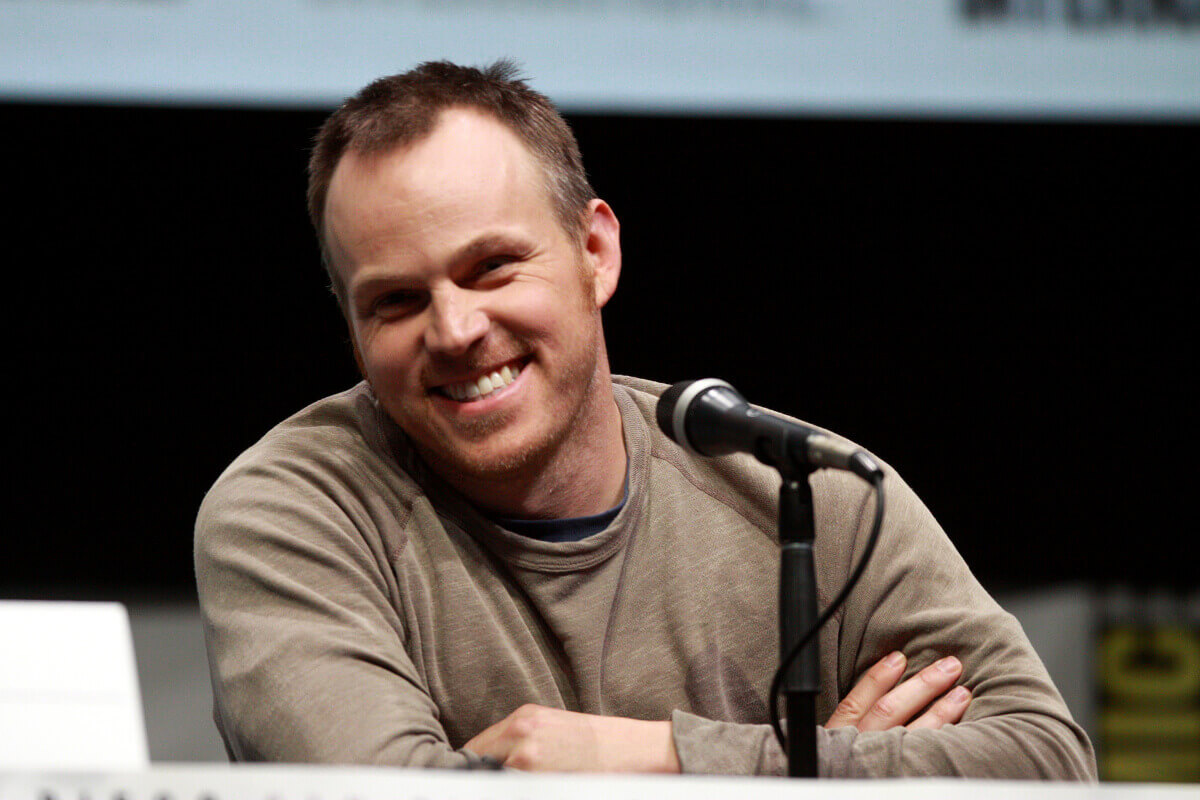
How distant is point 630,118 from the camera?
10.6 feet

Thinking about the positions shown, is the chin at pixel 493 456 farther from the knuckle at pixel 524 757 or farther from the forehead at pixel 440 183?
A: the knuckle at pixel 524 757

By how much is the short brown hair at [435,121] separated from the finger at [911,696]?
887 millimetres

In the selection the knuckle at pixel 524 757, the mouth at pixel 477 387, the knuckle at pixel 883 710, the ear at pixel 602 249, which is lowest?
the knuckle at pixel 883 710

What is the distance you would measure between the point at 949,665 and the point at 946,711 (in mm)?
82

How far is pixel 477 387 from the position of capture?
1902 millimetres

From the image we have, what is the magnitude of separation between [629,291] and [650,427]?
124 cm

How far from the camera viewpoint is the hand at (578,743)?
5.30 feet

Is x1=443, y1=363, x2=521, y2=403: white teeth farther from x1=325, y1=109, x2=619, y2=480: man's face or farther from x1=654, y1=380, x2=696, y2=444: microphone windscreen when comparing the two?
x1=654, y1=380, x2=696, y2=444: microphone windscreen

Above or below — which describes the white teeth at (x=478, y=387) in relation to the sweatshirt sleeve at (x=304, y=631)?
above

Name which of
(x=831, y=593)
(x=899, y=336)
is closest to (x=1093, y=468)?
(x=899, y=336)

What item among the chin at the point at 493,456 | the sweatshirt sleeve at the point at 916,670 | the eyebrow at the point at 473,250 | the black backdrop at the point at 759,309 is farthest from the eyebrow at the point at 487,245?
the black backdrop at the point at 759,309

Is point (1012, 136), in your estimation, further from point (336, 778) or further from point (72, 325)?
point (336, 778)

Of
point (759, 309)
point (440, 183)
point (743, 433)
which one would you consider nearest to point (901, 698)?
point (743, 433)

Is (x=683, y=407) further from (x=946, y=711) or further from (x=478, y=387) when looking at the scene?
(x=946, y=711)
